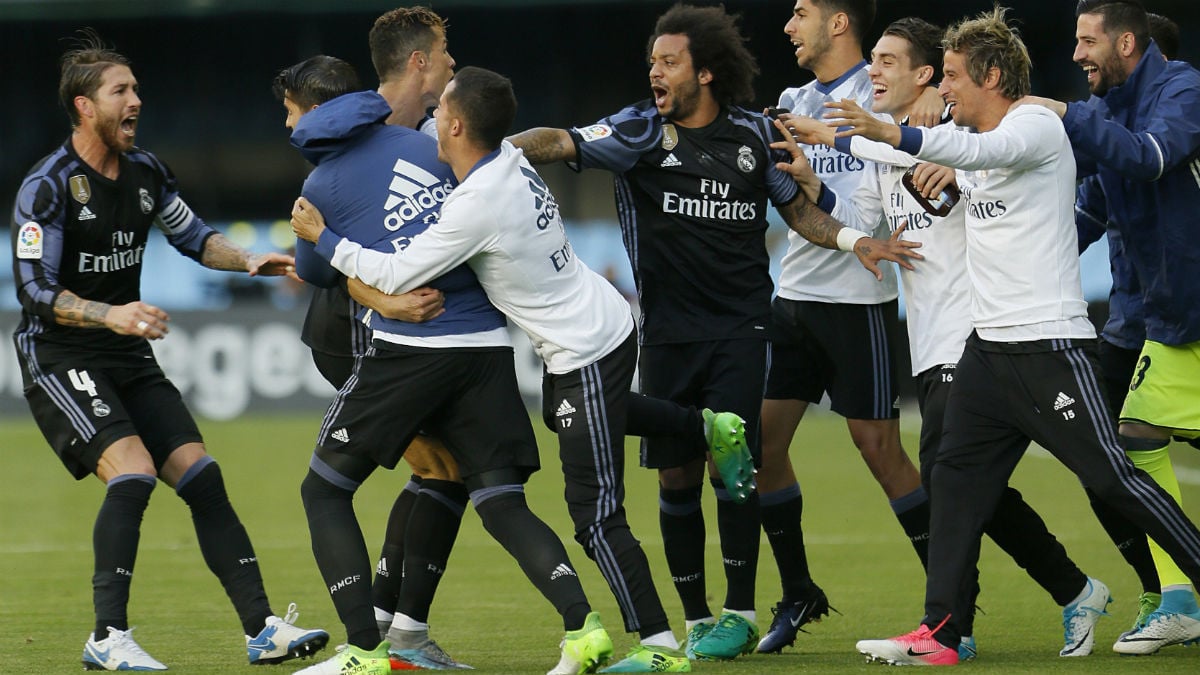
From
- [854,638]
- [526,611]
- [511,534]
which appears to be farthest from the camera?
[526,611]

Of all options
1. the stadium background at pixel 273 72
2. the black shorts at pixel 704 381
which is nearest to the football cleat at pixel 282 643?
the black shorts at pixel 704 381

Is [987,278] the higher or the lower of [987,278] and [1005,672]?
the higher

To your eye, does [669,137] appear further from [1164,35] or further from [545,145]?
[1164,35]

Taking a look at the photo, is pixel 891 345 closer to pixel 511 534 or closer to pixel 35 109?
pixel 511 534

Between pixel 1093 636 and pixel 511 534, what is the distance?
2.50 metres

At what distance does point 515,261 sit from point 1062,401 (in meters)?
1.92

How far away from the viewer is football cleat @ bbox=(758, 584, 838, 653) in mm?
6672

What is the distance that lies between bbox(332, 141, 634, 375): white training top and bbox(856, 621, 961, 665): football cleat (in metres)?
1.43

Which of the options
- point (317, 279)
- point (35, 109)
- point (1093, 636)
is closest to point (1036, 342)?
point (1093, 636)

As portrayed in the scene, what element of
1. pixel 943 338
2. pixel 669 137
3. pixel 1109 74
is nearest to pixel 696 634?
pixel 943 338

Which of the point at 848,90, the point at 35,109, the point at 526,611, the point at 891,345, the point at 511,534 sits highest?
the point at 35,109

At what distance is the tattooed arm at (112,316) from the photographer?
5.87 meters

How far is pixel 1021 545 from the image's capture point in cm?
633

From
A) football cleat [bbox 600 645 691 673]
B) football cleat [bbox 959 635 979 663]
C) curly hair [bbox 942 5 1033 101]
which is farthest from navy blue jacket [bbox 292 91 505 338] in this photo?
football cleat [bbox 959 635 979 663]
